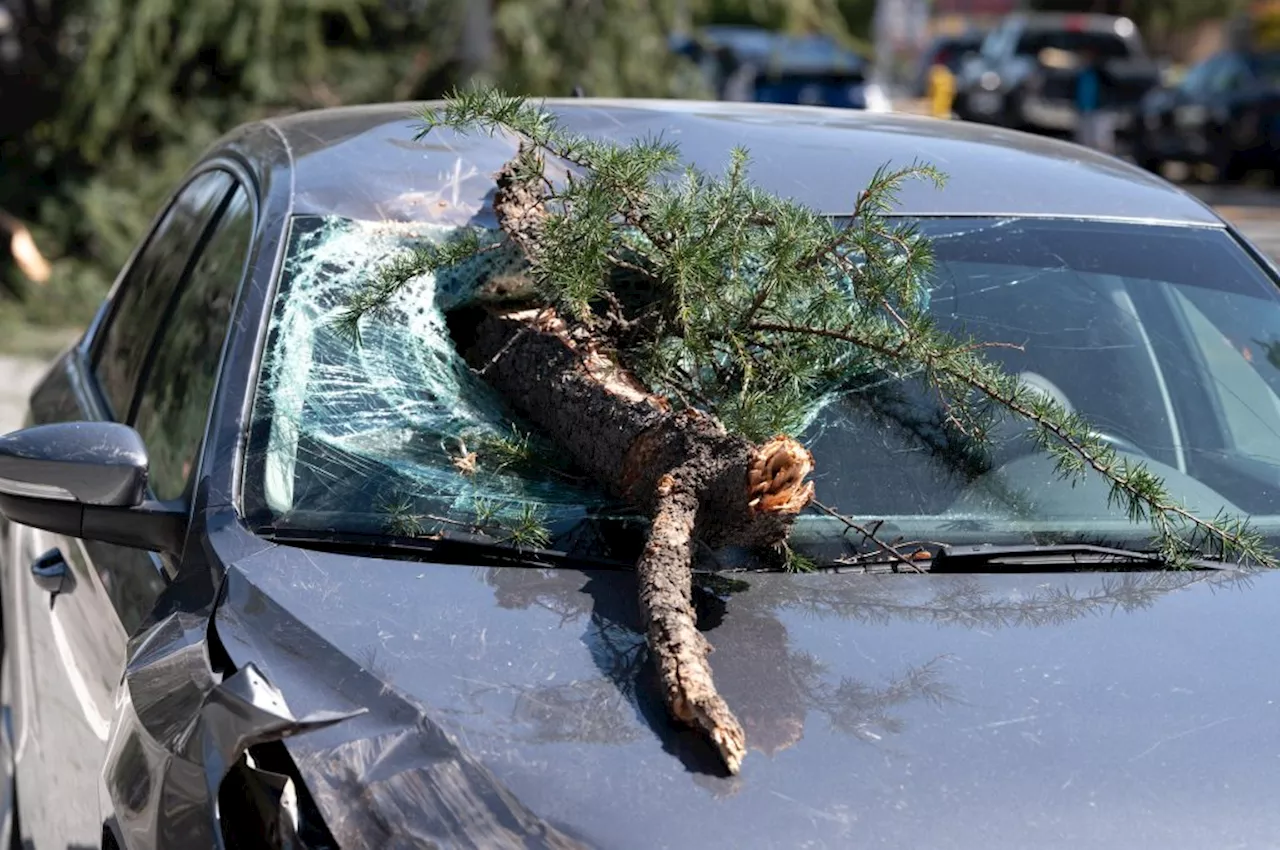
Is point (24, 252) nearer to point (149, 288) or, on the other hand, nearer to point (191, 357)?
point (149, 288)

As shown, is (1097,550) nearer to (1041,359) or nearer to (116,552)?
(1041,359)

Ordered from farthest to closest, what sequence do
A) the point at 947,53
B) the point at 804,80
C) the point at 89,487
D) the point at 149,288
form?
the point at 947,53
the point at 804,80
the point at 149,288
the point at 89,487

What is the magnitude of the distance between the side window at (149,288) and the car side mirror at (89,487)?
0.75 metres

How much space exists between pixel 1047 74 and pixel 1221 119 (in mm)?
2911

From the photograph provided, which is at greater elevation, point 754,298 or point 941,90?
point 754,298

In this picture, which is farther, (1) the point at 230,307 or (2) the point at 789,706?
(1) the point at 230,307

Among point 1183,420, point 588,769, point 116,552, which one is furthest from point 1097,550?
point 116,552

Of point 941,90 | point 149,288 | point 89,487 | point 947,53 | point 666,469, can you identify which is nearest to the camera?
point 666,469

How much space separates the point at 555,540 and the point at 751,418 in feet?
1.09

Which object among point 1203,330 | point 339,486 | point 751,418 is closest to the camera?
point 751,418

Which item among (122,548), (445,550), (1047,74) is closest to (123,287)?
(122,548)

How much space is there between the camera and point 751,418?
2.24 m

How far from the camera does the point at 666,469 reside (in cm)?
222

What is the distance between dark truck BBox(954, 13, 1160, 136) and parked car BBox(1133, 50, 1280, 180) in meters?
0.63
